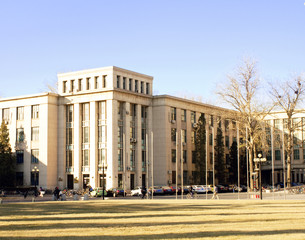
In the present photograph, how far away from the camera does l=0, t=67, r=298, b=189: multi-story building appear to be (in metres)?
77.8

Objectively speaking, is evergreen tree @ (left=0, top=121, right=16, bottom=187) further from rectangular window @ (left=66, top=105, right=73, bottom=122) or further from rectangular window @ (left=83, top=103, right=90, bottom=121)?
rectangular window @ (left=83, top=103, right=90, bottom=121)

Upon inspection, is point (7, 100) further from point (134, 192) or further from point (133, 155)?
point (134, 192)

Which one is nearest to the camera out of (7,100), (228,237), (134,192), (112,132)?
(228,237)

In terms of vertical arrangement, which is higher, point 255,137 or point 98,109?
point 98,109

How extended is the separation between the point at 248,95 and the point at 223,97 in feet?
11.7

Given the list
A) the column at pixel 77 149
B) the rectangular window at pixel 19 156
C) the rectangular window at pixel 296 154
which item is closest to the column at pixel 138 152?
the column at pixel 77 149

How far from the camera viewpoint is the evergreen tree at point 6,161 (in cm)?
7900

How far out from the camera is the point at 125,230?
22125 mm

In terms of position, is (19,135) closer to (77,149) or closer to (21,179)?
(21,179)

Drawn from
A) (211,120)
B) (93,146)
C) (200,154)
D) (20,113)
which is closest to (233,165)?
(211,120)

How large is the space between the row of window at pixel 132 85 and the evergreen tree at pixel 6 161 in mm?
19788

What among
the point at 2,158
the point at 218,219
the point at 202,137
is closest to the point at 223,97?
the point at 202,137

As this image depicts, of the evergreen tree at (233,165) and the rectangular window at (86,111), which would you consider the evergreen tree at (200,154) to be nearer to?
the evergreen tree at (233,165)

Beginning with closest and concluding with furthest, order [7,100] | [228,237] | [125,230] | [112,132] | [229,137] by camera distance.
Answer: [228,237] < [125,230] < [112,132] < [7,100] < [229,137]
